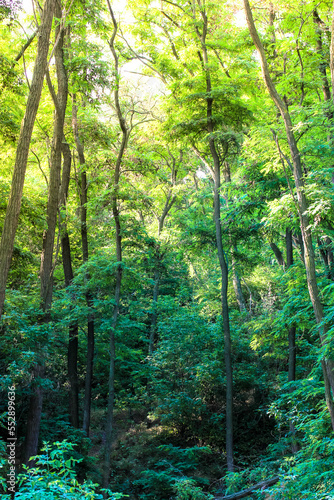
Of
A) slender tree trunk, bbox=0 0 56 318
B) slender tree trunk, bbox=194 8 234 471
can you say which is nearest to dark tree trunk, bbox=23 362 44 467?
slender tree trunk, bbox=0 0 56 318

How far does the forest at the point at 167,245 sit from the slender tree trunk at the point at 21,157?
0.03 metres

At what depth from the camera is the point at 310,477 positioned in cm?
525

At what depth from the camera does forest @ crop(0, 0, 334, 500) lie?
7.49 metres

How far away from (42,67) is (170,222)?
13374mm

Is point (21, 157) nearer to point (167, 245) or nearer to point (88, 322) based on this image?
point (88, 322)

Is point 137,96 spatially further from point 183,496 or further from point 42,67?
point 183,496

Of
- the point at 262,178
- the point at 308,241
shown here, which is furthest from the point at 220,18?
the point at 308,241

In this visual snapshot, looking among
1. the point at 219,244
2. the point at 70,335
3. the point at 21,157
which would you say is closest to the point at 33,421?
the point at 70,335

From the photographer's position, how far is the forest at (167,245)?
7.49 m

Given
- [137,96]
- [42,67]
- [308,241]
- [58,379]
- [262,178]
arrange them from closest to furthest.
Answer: [308,241], [42,67], [262,178], [58,379], [137,96]

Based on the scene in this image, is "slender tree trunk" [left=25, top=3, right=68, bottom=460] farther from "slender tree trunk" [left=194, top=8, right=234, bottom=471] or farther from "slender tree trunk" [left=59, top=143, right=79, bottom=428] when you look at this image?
"slender tree trunk" [left=194, top=8, right=234, bottom=471]

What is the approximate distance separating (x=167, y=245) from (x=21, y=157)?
1052cm

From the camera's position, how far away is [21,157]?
588cm

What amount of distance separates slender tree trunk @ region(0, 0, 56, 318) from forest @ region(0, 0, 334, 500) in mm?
30
